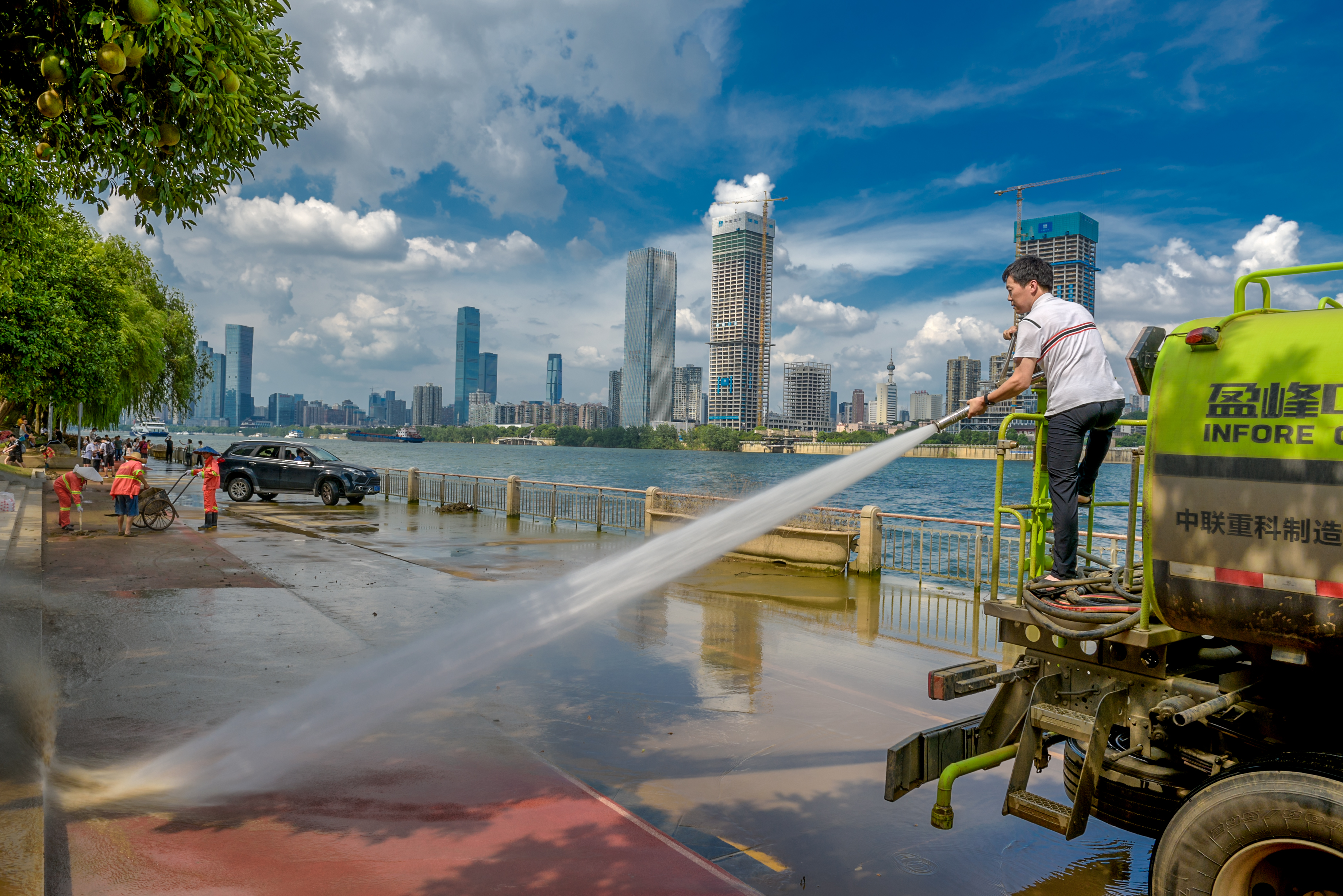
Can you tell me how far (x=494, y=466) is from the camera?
4028 inches

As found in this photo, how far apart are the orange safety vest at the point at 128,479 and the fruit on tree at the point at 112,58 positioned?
1488cm

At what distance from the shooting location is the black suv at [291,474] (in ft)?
79.9

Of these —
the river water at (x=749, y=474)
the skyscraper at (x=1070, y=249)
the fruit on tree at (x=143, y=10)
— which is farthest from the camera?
the river water at (x=749, y=474)

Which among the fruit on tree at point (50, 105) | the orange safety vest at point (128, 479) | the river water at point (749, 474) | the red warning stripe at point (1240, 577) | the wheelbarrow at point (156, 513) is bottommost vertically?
the river water at point (749, 474)

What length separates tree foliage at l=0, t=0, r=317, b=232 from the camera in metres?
4.25

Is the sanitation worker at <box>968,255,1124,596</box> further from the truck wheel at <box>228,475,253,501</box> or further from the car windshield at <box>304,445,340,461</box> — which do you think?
the truck wheel at <box>228,475,253,501</box>

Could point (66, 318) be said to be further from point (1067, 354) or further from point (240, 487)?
point (1067, 354)

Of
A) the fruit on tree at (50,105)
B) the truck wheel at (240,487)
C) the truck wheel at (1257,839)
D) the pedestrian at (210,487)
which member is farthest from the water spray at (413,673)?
the truck wheel at (240,487)

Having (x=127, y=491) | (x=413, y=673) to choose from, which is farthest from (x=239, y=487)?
(x=413, y=673)

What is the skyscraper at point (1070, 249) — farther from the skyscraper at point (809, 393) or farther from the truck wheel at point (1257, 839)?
the skyscraper at point (809, 393)

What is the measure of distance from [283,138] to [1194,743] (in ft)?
25.5

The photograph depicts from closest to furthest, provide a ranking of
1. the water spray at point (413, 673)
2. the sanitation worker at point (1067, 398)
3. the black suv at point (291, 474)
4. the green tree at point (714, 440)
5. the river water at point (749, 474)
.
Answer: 1. the sanitation worker at point (1067, 398)
2. the water spray at point (413, 673)
3. the black suv at point (291, 474)
4. the river water at point (749, 474)
5. the green tree at point (714, 440)

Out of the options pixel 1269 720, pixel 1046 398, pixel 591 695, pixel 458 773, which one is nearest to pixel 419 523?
pixel 591 695

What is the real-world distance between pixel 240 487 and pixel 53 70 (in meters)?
23.4
